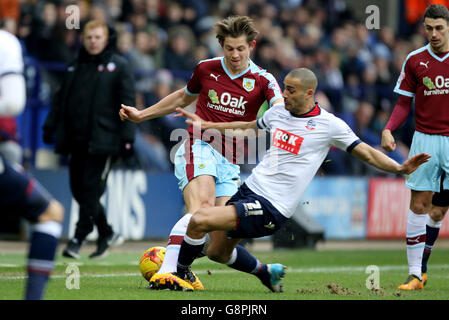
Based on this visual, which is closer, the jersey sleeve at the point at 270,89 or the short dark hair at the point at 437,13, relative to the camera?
the jersey sleeve at the point at 270,89

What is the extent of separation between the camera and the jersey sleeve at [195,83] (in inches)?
311

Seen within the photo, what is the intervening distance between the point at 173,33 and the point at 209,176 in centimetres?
814

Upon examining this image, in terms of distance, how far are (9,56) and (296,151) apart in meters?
2.69

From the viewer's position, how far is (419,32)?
2278cm

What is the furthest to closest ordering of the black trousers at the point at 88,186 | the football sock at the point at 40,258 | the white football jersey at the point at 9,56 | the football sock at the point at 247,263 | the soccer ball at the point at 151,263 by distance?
1. the black trousers at the point at 88,186
2. the soccer ball at the point at 151,263
3. the football sock at the point at 247,263
4. the football sock at the point at 40,258
5. the white football jersey at the point at 9,56

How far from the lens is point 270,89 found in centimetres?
768

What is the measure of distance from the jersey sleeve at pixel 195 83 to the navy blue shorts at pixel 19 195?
3091 millimetres

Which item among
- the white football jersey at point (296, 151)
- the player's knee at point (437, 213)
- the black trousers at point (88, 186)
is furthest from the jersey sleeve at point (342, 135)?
the black trousers at point (88, 186)

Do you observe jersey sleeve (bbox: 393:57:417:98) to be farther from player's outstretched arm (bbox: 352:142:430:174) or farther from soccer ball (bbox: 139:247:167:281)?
soccer ball (bbox: 139:247:167:281)

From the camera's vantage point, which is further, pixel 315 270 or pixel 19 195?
pixel 315 270

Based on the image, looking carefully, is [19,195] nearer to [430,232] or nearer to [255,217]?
[255,217]

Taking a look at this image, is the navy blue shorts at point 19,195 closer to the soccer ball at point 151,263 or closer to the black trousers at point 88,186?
the soccer ball at point 151,263

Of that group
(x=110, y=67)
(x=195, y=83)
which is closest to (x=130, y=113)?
(x=195, y=83)

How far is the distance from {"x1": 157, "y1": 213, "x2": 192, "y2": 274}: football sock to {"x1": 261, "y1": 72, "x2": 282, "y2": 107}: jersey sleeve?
1.30 m
